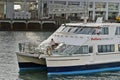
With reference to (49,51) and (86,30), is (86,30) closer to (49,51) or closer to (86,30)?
(86,30)

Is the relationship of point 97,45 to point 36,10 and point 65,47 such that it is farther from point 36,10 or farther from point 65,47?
point 36,10

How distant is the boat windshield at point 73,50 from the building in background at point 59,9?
84.3 m

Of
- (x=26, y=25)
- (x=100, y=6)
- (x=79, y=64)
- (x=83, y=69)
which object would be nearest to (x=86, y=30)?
(x=79, y=64)

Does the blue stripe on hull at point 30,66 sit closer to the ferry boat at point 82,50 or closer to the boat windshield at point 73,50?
the ferry boat at point 82,50

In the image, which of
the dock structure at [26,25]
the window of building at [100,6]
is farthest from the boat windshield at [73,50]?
the window of building at [100,6]

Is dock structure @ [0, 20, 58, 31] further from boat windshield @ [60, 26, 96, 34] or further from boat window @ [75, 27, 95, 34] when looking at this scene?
boat window @ [75, 27, 95, 34]

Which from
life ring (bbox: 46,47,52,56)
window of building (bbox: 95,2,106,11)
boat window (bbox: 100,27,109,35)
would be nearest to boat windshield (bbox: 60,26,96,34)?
boat window (bbox: 100,27,109,35)

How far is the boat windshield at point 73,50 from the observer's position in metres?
32.4

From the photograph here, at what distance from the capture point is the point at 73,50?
3269 cm

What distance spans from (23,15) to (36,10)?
11111 millimetres

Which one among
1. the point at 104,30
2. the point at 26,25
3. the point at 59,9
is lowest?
the point at 26,25

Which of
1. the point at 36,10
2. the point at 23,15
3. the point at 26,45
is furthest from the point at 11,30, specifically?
the point at 26,45

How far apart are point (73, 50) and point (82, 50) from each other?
67 cm

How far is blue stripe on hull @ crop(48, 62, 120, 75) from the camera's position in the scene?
32.5 m
